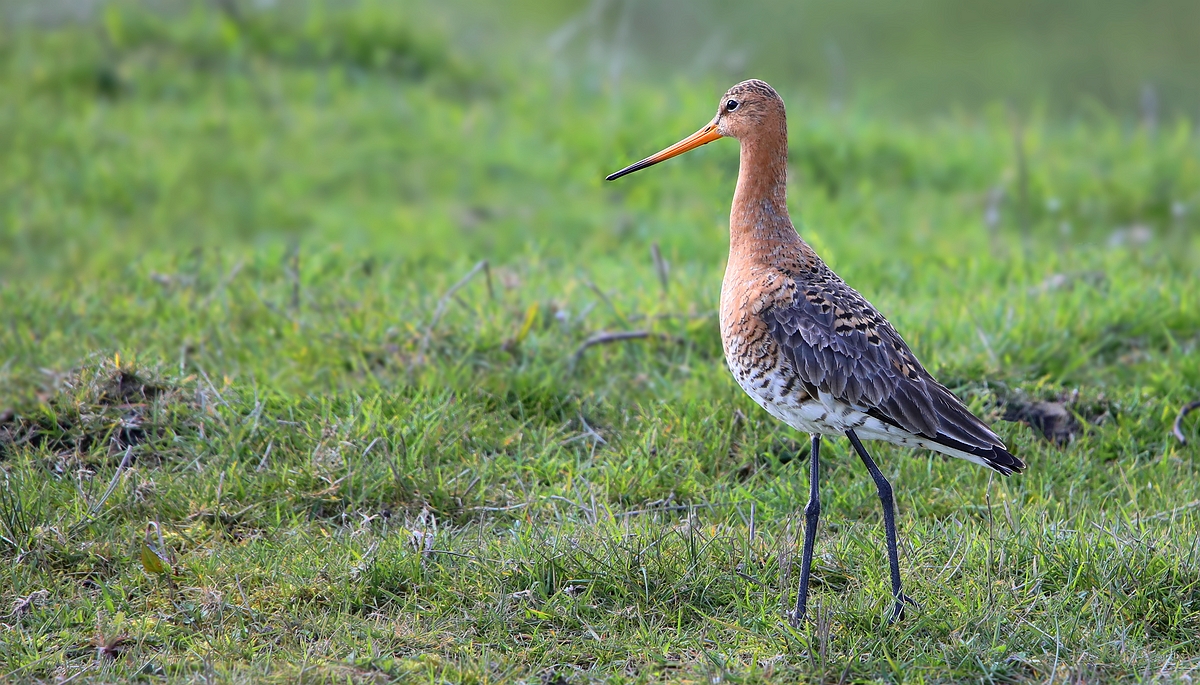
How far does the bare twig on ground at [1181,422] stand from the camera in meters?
5.01

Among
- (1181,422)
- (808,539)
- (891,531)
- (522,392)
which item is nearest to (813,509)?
(808,539)

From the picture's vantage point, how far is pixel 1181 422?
5.12 metres

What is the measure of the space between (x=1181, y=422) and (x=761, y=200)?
225 centimetres

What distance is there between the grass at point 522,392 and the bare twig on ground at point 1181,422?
0.06 m

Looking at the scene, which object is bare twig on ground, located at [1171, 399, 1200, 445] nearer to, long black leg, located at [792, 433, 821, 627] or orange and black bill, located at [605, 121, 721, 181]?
long black leg, located at [792, 433, 821, 627]

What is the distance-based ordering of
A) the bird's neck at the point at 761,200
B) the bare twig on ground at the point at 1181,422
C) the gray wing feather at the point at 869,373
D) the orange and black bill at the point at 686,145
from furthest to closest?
1. the bare twig on ground at the point at 1181,422
2. the orange and black bill at the point at 686,145
3. the bird's neck at the point at 761,200
4. the gray wing feather at the point at 869,373

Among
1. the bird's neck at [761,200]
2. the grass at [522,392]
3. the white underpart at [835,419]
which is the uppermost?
the bird's neck at [761,200]

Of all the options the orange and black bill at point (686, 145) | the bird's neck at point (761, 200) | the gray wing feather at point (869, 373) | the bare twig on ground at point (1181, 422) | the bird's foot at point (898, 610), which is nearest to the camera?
the bird's foot at point (898, 610)

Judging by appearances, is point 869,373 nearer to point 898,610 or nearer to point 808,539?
point 808,539

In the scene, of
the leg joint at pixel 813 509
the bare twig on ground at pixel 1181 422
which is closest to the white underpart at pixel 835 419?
the leg joint at pixel 813 509

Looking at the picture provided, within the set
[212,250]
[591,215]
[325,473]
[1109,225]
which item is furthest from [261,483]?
[1109,225]

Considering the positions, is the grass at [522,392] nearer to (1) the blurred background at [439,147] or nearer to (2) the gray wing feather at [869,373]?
(1) the blurred background at [439,147]

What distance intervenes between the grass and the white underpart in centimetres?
46

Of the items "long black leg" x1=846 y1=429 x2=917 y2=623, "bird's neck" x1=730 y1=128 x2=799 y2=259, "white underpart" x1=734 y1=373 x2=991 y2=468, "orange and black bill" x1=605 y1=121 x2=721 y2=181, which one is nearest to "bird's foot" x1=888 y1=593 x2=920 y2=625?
"long black leg" x1=846 y1=429 x2=917 y2=623
